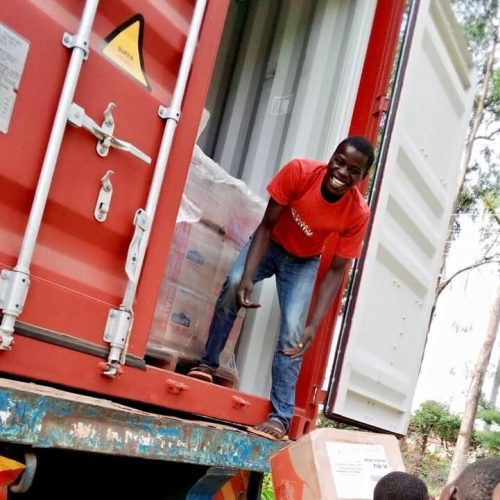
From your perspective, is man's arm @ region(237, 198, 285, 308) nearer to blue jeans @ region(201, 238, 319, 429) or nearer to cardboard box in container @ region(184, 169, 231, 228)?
blue jeans @ region(201, 238, 319, 429)

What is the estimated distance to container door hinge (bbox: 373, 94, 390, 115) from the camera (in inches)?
121

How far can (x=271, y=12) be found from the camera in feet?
12.2

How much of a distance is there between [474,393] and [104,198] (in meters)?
14.2

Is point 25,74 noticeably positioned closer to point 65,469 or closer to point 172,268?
point 172,268

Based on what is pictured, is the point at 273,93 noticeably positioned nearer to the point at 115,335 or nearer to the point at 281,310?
the point at 281,310

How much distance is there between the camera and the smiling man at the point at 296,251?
8.93 ft

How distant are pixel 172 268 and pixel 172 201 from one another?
0.63 meters

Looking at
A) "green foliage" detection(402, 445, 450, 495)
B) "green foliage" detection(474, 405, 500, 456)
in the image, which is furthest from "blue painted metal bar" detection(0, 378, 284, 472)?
"green foliage" detection(474, 405, 500, 456)

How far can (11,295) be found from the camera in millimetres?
1517

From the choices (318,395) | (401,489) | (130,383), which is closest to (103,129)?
(130,383)

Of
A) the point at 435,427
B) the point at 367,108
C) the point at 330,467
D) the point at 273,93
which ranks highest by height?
the point at 273,93

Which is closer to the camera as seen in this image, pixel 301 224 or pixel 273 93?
pixel 301 224

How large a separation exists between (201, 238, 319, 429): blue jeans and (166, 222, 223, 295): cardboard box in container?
0.09 meters

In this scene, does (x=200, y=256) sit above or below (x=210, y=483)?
above
